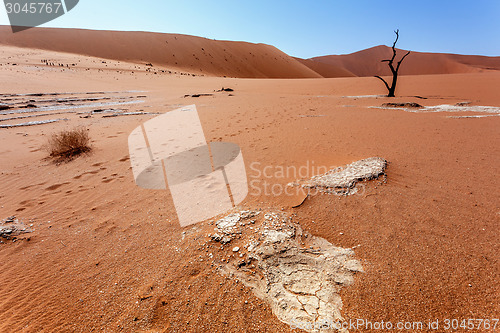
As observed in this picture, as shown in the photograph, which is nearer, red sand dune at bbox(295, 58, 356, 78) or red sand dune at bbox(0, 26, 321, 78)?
red sand dune at bbox(0, 26, 321, 78)

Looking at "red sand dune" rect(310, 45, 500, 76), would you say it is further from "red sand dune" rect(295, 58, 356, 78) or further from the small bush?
the small bush

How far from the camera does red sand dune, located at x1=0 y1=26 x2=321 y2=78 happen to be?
131ft

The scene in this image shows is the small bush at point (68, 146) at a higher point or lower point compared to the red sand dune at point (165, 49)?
lower

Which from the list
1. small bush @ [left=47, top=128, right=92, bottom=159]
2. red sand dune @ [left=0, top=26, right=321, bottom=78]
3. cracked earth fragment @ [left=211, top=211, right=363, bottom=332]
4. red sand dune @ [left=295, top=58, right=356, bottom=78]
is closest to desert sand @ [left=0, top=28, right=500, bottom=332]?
cracked earth fragment @ [left=211, top=211, right=363, bottom=332]

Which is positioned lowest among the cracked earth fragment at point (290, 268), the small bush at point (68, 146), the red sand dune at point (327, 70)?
the cracked earth fragment at point (290, 268)

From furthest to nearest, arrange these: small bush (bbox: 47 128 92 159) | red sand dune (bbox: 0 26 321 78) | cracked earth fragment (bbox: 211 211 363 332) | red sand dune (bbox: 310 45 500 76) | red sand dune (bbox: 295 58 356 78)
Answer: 1. red sand dune (bbox: 295 58 356 78)
2. red sand dune (bbox: 310 45 500 76)
3. red sand dune (bbox: 0 26 321 78)
4. small bush (bbox: 47 128 92 159)
5. cracked earth fragment (bbox: 211 211 363 332)

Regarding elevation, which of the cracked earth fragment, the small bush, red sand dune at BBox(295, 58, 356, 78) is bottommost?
the cracked earth fragment

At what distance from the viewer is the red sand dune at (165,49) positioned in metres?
39.8

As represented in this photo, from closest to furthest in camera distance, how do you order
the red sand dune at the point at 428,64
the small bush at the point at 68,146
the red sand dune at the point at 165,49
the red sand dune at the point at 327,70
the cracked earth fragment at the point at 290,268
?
the cracked earth fragment at the point at 290,268
the small bush at the point at 68,146
the red sand dune at the point at 165,49
the red sand dune at the point at 428,64
the red sand dune at the point at 327,70

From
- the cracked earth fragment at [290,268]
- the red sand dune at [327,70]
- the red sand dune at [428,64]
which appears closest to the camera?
the cracked earth fragment at [290,268]

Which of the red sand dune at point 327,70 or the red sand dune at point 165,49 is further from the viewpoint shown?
the red sand dune at point 327,70

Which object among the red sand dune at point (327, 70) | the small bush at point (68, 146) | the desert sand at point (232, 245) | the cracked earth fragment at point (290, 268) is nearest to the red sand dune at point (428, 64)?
the red sand dune at point (327, 70)

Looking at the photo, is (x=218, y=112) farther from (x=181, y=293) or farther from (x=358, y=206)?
(x=181, y=293)

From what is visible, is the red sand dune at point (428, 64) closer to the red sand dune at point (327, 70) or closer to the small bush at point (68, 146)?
the red sand dune at point (327, 70)
